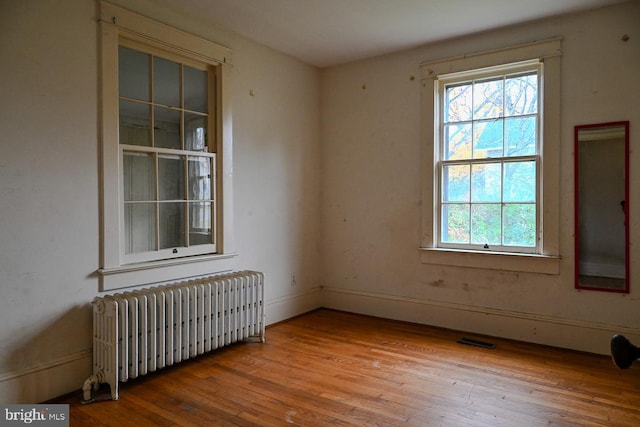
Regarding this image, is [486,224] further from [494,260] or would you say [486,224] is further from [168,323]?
[168,323]

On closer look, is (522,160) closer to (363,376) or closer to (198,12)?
(363,376)

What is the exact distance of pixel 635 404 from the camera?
8.86 ft

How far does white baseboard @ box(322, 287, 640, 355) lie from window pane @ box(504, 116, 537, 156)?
1.59 metres

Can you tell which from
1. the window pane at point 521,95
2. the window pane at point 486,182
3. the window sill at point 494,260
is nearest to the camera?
the window sill at point 494,260

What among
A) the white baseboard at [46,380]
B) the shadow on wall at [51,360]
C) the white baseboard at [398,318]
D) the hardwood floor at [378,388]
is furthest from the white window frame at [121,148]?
the hardwood floor at [378,388]

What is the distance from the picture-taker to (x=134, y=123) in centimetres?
327

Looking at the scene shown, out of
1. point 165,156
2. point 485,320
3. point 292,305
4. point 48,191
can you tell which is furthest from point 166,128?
point 485,320

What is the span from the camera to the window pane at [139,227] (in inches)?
128

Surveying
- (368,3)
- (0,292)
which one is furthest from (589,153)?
(0,292)

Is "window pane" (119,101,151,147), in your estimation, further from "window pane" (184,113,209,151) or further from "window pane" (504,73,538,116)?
"window pane" (504,73,538,116)

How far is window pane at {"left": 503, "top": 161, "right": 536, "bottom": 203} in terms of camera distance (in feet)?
12.9

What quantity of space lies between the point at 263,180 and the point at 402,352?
2.25m

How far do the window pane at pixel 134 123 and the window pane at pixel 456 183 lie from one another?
9.80ft

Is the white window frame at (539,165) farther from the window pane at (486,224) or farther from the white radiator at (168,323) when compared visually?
the white radiator at (168,323)
